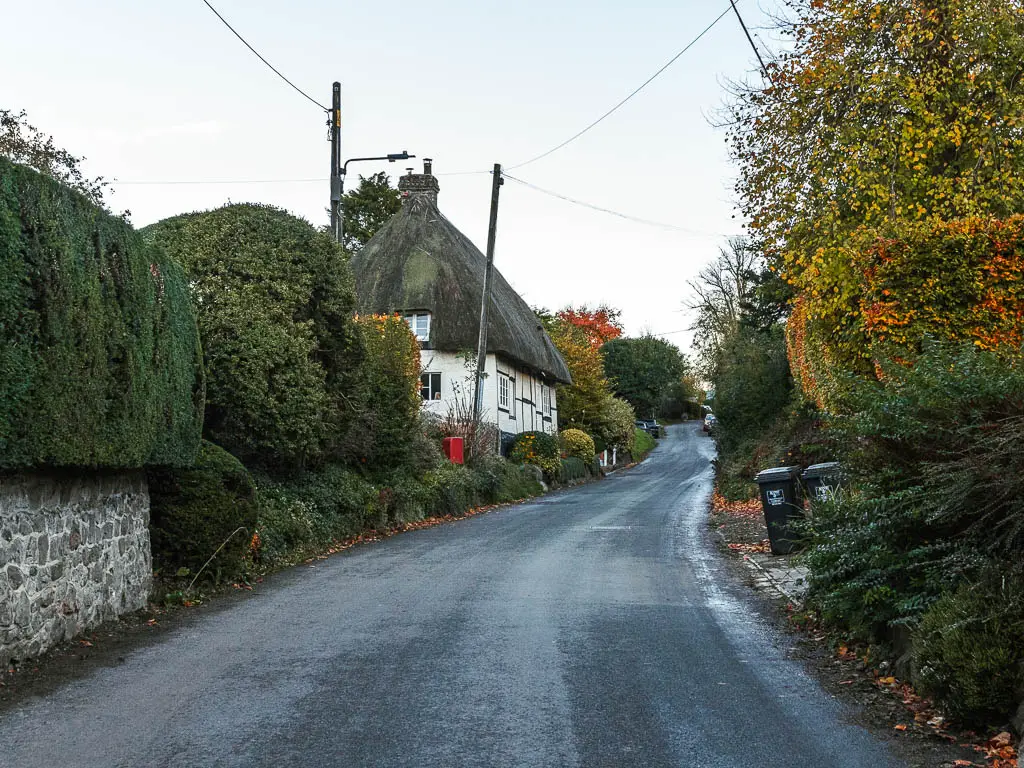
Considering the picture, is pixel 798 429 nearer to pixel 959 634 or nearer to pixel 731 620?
pixel 731 620

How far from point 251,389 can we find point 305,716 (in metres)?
8.89

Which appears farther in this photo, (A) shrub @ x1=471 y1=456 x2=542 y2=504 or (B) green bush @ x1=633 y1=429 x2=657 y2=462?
(B) green bush @ x1=633 y1=429 x2=657 y2=462

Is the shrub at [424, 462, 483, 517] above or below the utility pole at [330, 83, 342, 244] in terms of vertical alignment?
below

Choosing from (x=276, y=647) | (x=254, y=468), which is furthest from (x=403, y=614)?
(x=254, y=468)

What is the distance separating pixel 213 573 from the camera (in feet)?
36.9

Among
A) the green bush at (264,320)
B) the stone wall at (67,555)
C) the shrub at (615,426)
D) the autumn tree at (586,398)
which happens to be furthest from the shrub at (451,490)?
the shrub at (615,426)

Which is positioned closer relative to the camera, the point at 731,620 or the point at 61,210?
the point at 61,210

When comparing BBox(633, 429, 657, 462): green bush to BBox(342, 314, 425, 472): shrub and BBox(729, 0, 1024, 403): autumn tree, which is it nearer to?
BBox(342, 314, 425, 472): shrub

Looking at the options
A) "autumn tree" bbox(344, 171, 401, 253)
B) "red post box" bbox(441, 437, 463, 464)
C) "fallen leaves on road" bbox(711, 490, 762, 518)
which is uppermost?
"autumn tree" bbox(344, 171, 401, 253)

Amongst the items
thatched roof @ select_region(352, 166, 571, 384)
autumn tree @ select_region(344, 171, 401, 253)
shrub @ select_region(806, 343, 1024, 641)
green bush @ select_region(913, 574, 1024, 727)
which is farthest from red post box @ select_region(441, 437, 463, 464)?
autumn tree @ select_region(344, 171, 401, 253)

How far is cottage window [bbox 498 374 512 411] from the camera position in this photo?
123 ft

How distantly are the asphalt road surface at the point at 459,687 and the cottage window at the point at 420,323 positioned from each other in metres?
25.2

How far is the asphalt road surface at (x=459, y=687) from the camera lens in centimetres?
537

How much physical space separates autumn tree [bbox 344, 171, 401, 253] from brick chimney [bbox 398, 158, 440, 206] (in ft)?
42.7
